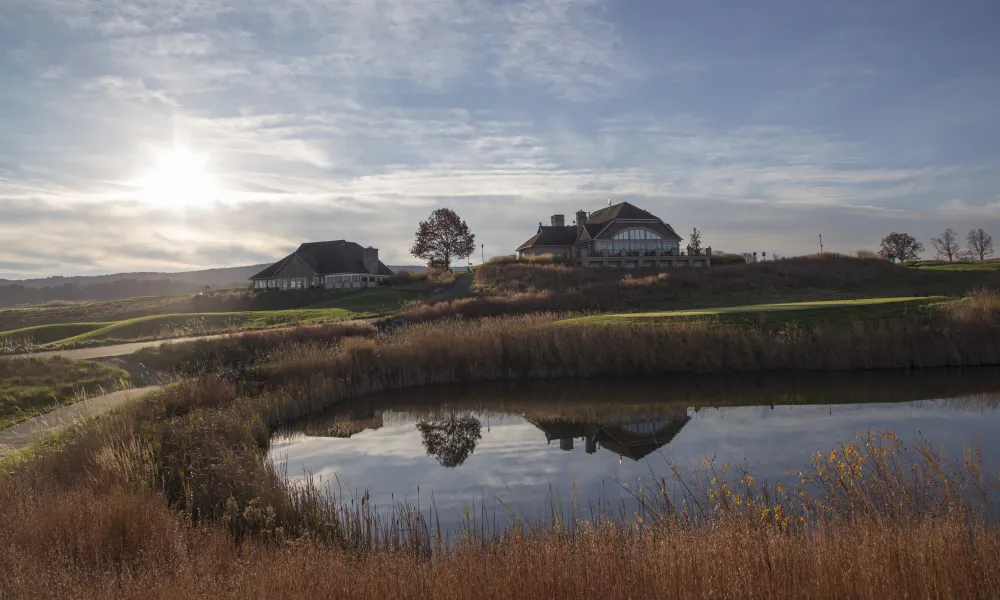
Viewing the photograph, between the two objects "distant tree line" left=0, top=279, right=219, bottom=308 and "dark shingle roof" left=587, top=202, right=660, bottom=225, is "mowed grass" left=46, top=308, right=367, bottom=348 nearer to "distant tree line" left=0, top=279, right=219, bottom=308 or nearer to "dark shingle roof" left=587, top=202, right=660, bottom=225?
"dark shingle roof" left=587, top=202, right=660, bottom=225

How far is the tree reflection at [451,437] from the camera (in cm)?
1513

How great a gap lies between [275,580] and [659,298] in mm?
37917

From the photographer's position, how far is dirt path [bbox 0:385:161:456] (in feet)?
42.1

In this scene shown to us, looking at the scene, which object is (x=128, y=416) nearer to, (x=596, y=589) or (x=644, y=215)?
(x=596, y=589)

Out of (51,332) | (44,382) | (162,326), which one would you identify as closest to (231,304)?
(51,332)

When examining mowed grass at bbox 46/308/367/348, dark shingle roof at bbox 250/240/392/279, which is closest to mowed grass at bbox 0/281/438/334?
mowed grass at bbox 46/308/367/348

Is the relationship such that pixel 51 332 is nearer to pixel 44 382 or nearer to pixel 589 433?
pixel 44 382

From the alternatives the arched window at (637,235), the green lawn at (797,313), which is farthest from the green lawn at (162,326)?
the arched window at (637,235)

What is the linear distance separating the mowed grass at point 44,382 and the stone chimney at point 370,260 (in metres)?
55.0

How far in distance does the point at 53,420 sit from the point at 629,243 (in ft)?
190

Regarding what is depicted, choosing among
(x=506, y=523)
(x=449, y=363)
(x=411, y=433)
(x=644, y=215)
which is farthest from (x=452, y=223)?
(x=506, y=523)

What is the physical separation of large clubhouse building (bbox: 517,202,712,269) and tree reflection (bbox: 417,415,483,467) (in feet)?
147

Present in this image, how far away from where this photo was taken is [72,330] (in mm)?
40469

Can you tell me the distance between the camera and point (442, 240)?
83.4 metres
